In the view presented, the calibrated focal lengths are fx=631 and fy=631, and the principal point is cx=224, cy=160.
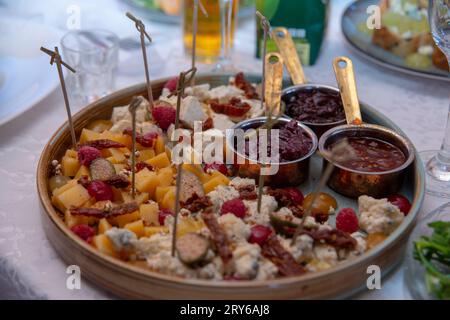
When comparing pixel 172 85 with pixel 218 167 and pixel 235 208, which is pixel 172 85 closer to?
pixel 218 167

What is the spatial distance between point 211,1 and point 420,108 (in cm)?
75

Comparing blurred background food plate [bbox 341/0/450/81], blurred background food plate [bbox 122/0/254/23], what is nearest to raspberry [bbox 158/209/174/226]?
blurred background food plate [bbox 341/0/450/81]

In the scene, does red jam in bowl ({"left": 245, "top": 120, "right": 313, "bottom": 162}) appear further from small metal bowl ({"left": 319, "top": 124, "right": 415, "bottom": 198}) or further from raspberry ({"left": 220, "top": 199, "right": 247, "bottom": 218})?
raspberry ({"left": 220, "top": 199, "right": 247, "bottom": 218})

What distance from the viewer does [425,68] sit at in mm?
2006

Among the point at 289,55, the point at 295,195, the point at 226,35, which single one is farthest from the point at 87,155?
the point at 226,35

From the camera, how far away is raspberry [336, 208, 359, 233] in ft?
4.38

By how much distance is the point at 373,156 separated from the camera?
152cm

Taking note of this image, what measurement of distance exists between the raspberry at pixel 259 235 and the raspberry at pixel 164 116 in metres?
0.50

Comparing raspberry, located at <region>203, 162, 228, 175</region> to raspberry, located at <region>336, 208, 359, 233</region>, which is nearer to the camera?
raspberry, located at <region>336, 208, 359, 233</region>

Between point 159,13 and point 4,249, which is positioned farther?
point 159,13

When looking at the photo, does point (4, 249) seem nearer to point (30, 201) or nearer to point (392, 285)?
point (30, 201)

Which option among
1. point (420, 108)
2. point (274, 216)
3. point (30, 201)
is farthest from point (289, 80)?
point (30, 201)

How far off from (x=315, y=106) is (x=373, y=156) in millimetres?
261

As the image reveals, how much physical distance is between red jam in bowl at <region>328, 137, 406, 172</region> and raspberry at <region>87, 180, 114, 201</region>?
539 millimetres
